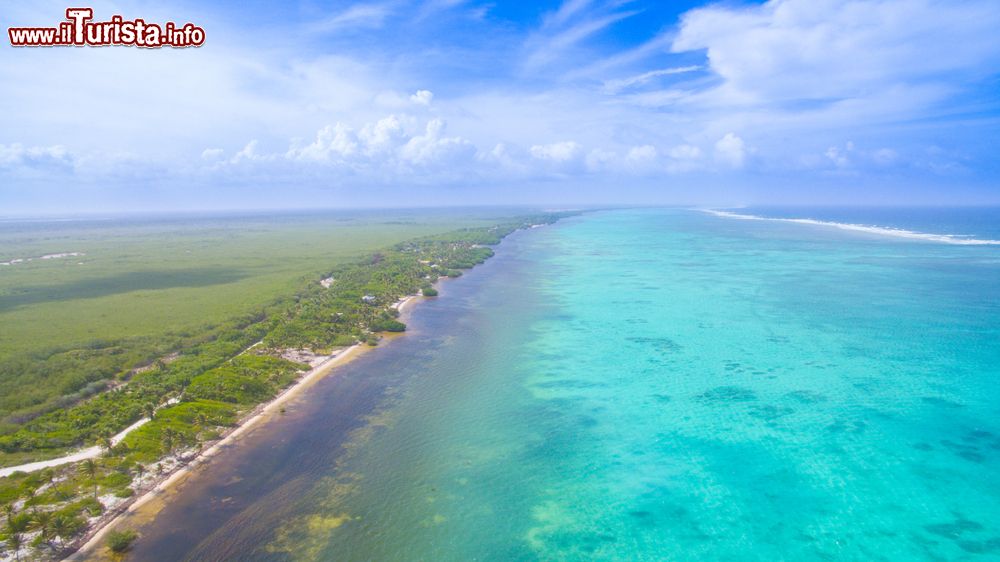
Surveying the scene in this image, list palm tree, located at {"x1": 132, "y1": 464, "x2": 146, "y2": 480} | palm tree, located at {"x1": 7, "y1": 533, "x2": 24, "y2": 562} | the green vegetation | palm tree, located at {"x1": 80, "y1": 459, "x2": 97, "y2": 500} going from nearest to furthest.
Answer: palm tree, located at {"x1": 7, "y1": 533, "x2": 24, "y2": 562}, the green vegetation, palm tree, located at {"x1": 80, "y1": 459, "x2": 97, "y2": 500}, palm tree, located at {"x1": 132, "y1": 464, "x2": 146, "y2": 480}

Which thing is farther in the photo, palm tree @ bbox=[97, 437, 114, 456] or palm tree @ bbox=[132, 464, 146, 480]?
palm tree @ bbox=[97, 437, 114, 456]

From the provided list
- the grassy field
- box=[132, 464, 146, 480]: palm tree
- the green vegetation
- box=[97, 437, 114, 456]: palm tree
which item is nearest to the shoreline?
A: the green vegetation

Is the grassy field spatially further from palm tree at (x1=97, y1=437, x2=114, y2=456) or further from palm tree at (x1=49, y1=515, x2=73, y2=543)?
palm tree at (x1=49, y1=515, x2=73, y2=543)

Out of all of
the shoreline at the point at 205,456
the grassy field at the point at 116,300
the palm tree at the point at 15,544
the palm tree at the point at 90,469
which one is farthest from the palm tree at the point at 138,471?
the grassy field at the point at 116,300

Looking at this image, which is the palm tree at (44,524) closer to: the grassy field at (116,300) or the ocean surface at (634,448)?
the ocean surface at (634,448)

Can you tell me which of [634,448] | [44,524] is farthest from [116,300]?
[634,448]

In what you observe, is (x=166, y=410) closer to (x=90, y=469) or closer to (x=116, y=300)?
(x=90, y=469)
